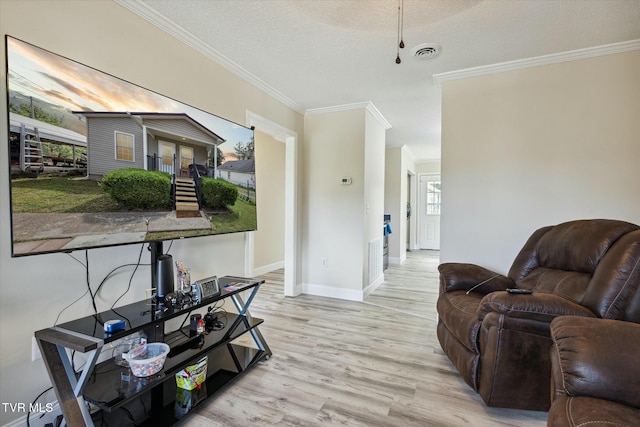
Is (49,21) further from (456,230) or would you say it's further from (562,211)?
(562,211)

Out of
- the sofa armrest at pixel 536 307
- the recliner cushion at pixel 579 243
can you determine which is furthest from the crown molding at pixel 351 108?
the sofa armrest at pixel 536 307

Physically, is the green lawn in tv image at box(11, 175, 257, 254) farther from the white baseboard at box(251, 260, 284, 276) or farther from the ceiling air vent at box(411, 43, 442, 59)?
the white baseboard at box(251, 260, 284, 276)

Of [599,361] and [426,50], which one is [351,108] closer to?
[426,50]

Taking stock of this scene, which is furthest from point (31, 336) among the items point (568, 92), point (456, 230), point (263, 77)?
point (568, 92)

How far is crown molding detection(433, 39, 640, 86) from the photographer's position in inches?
93.1

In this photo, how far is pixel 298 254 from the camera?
396 centimetres

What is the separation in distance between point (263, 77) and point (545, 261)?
294cm

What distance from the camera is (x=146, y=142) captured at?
1.71 meters

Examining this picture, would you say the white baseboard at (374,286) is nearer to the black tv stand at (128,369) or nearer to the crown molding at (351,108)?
the black tv stand at (128,369)

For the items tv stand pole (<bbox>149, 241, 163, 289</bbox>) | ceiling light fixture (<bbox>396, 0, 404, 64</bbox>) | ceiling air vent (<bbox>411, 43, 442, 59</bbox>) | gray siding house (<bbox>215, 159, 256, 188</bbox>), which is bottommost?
tv stand pole (<bbox>149, 241, 163, 289</bbox>)

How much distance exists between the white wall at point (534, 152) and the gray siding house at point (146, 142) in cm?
231

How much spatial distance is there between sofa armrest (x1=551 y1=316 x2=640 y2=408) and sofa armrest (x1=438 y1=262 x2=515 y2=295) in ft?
3.92

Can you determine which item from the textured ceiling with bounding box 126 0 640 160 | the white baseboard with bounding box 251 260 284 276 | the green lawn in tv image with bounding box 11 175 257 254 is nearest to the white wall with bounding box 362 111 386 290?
the textured ceiling with bounding box 126 0 640 160

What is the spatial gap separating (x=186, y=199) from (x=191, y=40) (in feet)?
4.30
